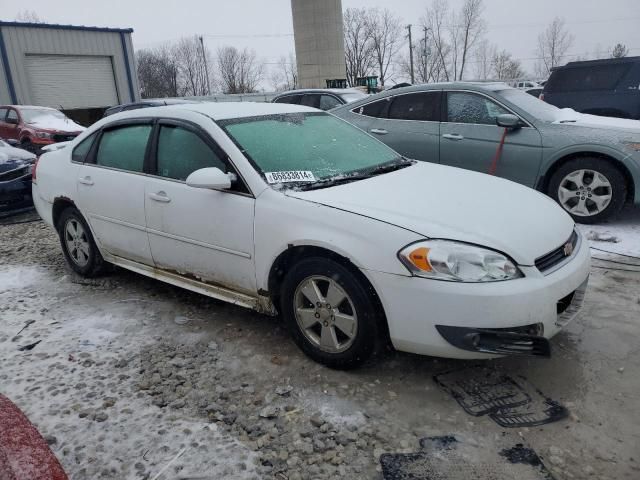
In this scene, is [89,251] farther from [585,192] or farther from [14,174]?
[585,192]

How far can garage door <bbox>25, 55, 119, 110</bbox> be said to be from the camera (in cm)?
2362

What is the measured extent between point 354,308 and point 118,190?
88.4 inches

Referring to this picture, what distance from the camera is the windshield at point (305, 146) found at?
3.37 meters

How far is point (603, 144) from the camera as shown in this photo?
216 inches

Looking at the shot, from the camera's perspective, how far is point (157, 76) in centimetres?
6444

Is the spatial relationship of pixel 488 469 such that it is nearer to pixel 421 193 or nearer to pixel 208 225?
pixel 421 193

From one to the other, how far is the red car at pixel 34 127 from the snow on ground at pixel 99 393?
10.2 meters

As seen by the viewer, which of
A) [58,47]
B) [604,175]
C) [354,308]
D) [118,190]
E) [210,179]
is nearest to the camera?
[354,308]

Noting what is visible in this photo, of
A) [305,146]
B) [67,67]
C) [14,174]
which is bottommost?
[14,174]

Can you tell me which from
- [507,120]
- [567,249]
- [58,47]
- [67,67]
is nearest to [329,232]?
[567,249]

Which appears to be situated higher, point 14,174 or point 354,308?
point 14,174

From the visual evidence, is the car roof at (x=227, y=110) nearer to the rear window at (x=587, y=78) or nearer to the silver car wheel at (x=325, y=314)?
the silver car wheel at (x=325, y=314)

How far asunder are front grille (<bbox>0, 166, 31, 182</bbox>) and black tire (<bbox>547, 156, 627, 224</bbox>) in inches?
270

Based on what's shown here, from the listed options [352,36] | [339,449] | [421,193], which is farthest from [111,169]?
[352,36]
